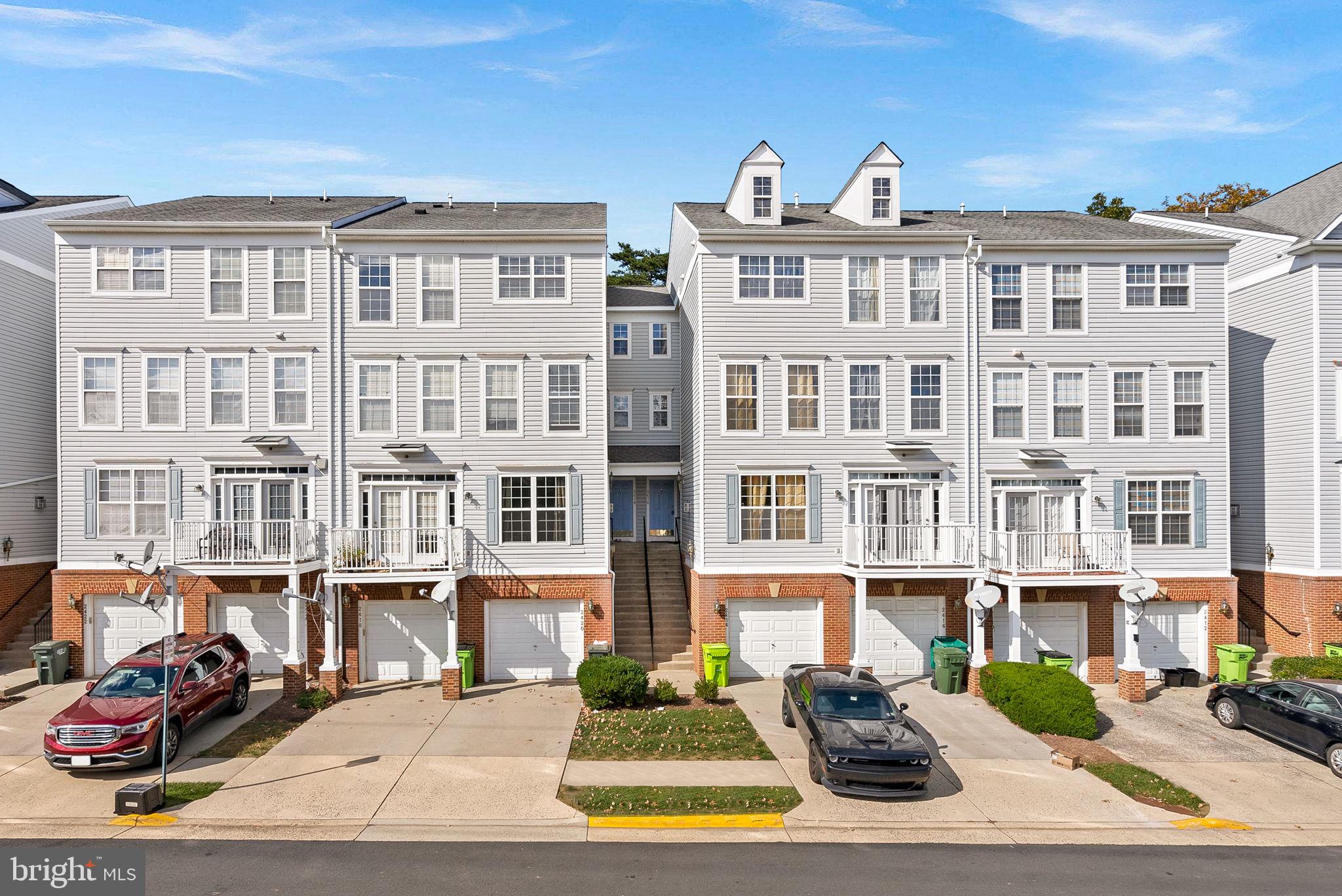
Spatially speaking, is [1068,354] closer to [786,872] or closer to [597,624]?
[597,624]

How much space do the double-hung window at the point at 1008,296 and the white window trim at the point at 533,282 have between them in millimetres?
10861

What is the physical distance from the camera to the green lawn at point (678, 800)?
36.6 ft

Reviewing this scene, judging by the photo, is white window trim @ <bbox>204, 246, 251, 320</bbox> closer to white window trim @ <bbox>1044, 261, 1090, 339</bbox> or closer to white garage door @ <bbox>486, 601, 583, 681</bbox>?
white garage door @ <bbox>486, 601, 583, 681</bbox>

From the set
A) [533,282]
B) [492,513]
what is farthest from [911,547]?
[533,282]

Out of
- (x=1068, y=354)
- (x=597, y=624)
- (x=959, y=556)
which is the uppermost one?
(x=1068, y=354)

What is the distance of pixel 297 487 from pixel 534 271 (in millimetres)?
7998

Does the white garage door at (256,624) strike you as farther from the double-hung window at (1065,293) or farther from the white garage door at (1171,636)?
the white garage door at (1171,636)

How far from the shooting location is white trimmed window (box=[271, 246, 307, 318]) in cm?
1878

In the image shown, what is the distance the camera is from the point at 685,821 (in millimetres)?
10852

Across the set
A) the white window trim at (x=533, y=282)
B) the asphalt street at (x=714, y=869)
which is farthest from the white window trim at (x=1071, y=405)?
the white window trim at (x=533, y=282)

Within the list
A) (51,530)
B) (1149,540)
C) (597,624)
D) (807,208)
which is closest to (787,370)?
(807,208)

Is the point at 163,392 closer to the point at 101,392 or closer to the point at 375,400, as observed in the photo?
the point at 101,392

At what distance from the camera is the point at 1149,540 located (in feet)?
63.3

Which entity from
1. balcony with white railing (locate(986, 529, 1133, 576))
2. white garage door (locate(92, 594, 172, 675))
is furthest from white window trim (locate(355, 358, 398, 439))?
balcony with white railing (locate(986, 529, 1133, 576))
